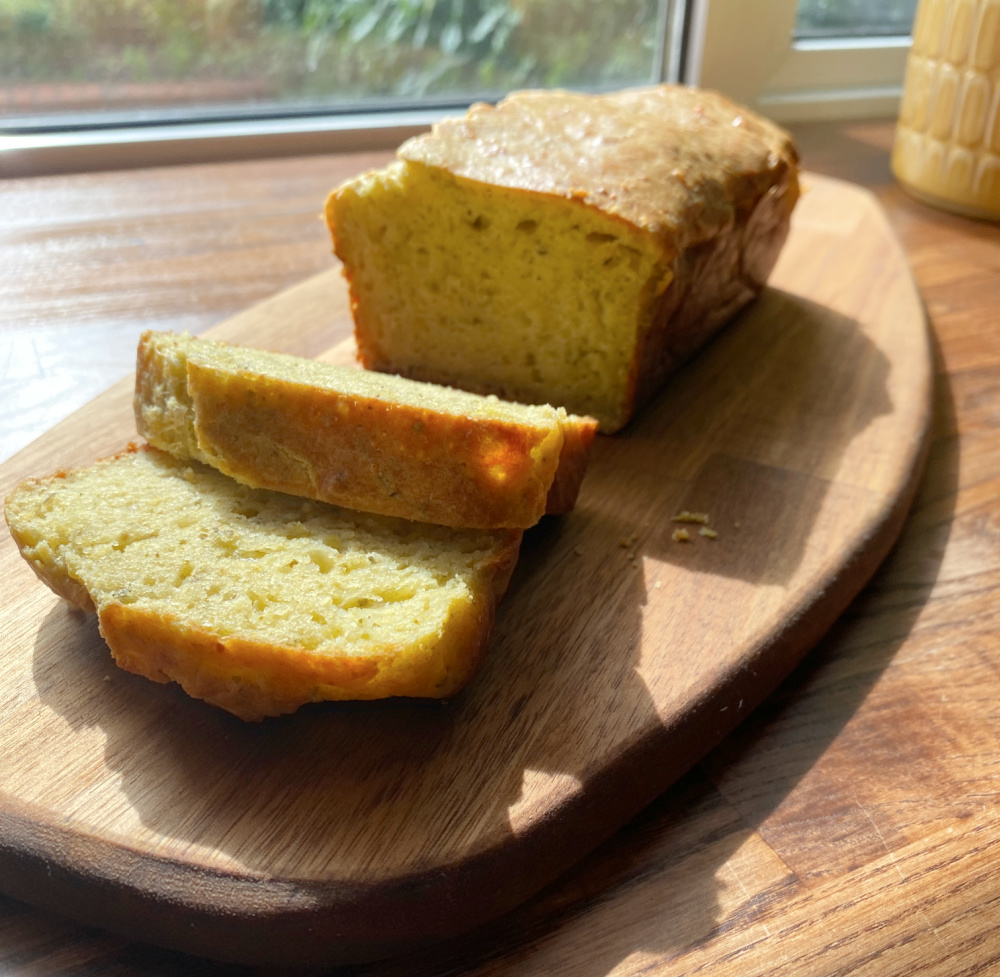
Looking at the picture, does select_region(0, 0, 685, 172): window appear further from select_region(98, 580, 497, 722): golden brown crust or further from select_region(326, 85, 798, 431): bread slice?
select_region(98, 580, 497, 722): golden brown crust

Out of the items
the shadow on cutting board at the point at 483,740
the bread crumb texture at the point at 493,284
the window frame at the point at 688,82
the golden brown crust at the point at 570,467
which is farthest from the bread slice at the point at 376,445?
the window frame at the point at 688,82

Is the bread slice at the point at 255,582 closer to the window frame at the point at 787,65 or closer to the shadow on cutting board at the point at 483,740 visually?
the shadow on cutting board at the point at 483,740

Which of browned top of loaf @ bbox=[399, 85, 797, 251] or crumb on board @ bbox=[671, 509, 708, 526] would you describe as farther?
browned top of loaf @ bbox=[399, 85, 797, 251]

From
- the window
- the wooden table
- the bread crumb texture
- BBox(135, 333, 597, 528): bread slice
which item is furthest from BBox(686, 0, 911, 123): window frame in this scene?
BBox(135, 333, 597, 528): bread slice

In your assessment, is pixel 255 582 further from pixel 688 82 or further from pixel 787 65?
pixel 787 65

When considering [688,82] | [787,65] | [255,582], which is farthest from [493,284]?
[787,65]
